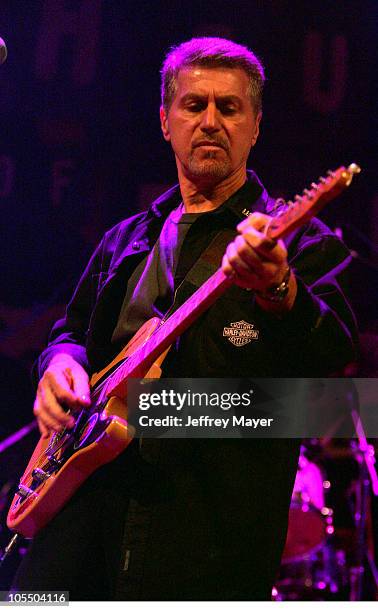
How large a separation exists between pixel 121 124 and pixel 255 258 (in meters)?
2.33

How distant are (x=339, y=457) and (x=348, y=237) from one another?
151 cm

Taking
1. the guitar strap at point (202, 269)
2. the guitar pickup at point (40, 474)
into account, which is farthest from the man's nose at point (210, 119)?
the guitar pickup at point (40, 474)

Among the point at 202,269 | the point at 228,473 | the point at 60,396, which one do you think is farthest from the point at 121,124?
the point at 228,473

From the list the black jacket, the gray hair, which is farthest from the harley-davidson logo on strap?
the gray hair

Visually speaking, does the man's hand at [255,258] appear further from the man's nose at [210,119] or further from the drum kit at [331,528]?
the drum kit at [331,528]

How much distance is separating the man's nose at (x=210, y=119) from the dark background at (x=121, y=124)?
126cm

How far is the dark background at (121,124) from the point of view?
11.6 ft

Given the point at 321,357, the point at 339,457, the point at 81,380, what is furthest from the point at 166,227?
the point at 339,457

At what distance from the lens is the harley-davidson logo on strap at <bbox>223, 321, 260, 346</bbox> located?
6.81ft

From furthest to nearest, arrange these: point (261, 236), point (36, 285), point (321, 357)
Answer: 1. point (36, 285)
2. point (321, 357)
3. point (261, 236)

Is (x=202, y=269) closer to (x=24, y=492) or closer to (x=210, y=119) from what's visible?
(x=210, y=119)

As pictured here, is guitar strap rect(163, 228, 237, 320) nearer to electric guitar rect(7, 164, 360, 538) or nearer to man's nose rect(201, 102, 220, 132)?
electric guitar rect(7, 164, 360, 538)

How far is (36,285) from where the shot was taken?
3893 millimetres

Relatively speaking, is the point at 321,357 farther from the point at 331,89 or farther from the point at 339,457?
the point at 339,457
